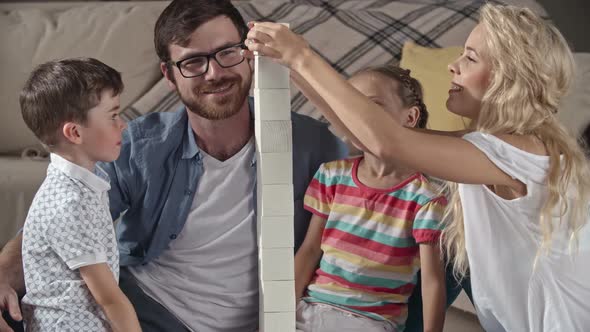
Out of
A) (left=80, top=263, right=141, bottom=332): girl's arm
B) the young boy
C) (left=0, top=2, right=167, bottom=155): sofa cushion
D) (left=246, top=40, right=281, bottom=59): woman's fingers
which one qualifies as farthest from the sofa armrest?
(left=246, top=40, right=281, bottom=59): woman's fingers

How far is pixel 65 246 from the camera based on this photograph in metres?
1.36

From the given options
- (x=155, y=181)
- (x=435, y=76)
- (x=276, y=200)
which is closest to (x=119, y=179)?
(x=155, y=181)

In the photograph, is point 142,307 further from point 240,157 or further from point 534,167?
point 534,167

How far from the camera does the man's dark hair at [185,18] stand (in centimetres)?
163

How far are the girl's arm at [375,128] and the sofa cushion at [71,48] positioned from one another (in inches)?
66.4

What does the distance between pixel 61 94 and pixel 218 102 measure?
317 millimetres

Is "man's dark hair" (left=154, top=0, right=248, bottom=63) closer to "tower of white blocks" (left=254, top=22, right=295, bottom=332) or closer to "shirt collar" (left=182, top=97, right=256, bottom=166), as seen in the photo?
"shirt collar" (left=182, top=97, right=256, bottom=166)

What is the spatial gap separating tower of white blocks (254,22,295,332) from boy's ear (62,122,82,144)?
31 centimetres

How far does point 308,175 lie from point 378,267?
0.26 m

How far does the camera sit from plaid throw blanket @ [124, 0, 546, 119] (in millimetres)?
2783

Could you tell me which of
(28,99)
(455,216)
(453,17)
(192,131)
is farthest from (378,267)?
(453,17)

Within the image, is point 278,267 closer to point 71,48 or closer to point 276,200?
point 276,200

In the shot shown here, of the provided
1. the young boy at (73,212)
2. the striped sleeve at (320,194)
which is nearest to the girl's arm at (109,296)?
the young boy at (73,212)

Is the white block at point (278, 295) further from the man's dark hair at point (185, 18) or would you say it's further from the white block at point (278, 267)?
the man's dark hair at point (185, 18)
